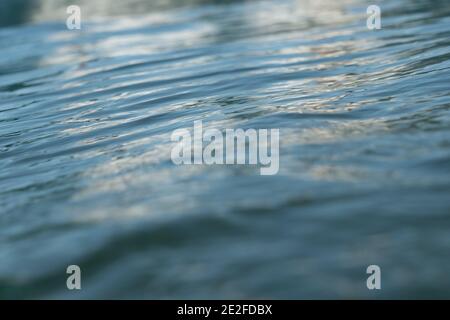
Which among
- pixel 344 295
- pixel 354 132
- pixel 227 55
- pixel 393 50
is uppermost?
pixel 227 55

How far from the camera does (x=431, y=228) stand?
2766mm

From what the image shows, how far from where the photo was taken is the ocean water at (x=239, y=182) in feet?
8.56

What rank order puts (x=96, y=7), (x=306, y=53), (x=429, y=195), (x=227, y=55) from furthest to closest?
(x=96, y=7) < (x=227, y=55) < (x=306, y=53) < (x=429, y=195)

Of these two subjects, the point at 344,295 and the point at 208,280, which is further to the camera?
the point at 208,280

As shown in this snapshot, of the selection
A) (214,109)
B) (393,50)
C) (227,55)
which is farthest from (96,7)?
(214,109)

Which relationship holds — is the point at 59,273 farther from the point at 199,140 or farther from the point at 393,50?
the point at 393,50

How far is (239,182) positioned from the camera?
347 centimetres

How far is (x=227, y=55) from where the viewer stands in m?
8.14

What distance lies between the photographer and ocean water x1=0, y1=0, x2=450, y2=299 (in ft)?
8.56

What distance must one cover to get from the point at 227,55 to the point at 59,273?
5.60m

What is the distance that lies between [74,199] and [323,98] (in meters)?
2.19

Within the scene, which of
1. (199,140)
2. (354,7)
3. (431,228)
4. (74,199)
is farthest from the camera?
(354,7)

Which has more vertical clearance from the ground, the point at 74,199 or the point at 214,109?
the point at 214,109

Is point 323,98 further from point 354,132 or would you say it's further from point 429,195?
point 429,195
